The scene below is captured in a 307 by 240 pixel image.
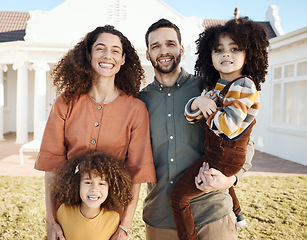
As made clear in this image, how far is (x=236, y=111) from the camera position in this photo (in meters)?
1.80

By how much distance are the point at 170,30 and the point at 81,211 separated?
61.3 inches

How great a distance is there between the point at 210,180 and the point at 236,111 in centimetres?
48

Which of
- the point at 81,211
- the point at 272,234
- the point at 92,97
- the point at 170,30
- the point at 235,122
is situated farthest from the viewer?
the point at 272,234

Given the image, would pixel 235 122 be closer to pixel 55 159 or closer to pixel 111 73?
pixel 111 73

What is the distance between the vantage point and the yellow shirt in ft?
6.58

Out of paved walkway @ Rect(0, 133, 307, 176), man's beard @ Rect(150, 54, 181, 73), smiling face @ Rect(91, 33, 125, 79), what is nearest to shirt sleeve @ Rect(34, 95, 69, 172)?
smiling face @ Rect(91, 33, 125, 79)

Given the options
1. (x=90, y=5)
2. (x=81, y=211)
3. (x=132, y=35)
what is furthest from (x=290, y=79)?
(x=81, y=211)

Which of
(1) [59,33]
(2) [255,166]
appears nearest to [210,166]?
(2) [255,166]

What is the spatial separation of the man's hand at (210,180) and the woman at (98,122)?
1.16 ft

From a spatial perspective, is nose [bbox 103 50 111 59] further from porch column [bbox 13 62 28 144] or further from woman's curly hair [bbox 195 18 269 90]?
porch column [bbox 13 62 28 144]

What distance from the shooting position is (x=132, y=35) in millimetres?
12039

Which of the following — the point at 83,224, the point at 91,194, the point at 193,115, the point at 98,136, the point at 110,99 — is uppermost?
the point at 110,99

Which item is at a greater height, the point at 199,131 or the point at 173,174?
the point at 199,131

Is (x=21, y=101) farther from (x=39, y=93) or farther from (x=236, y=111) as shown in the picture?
(x=236, y=111)
